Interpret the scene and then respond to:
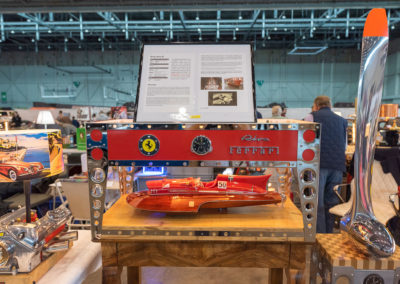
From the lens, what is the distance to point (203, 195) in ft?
4.80

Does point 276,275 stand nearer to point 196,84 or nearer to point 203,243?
point 203,243

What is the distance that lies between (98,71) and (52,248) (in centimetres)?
1657

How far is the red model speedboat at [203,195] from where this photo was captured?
4.57 feet

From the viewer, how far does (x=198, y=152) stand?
1.27m

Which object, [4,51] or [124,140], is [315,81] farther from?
[4,51]

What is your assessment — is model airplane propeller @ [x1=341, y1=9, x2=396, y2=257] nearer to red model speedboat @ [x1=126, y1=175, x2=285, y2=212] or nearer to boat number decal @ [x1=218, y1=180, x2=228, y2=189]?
red model speedboat @ [x1=126, y1=175, x2=285, y2=212]

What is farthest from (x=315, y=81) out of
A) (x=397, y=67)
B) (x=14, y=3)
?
(x=14, y=3)

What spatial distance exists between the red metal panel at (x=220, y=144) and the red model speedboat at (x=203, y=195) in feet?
0.80

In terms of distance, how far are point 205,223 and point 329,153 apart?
245cm

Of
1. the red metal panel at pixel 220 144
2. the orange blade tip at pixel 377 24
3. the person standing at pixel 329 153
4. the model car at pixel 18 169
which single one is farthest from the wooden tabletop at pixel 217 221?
the person standing at pixel 329 153

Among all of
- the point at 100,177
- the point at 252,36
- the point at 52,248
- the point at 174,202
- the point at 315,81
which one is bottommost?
the point at 52,248

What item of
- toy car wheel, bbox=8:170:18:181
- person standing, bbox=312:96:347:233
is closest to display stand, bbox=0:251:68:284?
toy car wheel, bbox=8:170:18:181

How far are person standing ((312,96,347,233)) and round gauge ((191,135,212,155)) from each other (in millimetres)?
2409

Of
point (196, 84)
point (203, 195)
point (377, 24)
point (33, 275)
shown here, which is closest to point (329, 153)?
point (377, 24)
